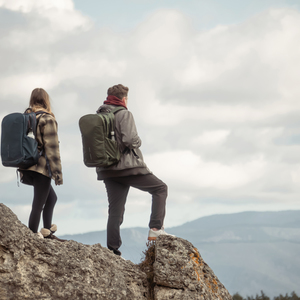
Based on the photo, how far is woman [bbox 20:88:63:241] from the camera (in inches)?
281

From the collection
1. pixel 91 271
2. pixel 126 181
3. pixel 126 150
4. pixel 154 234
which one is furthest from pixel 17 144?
pixel 154 234

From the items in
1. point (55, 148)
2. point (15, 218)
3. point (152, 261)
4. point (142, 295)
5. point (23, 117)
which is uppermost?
point (23, 117)

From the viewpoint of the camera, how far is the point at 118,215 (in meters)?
7.55


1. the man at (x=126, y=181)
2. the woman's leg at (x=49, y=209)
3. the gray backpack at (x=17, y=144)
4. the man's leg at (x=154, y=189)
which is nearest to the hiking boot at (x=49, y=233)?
the woman's leg at (x=49, y=209)

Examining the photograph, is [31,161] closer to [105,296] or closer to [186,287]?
[105,296]

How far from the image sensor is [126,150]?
746 centimetres

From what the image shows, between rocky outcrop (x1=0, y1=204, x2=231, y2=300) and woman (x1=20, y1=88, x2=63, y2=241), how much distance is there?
0.76m

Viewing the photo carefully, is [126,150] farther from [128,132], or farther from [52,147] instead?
[52,147]

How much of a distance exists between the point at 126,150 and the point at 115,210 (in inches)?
46.0

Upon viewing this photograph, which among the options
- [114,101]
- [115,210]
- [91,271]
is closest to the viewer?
[91,271]

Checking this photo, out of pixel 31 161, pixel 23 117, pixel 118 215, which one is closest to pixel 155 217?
pixel 118 215

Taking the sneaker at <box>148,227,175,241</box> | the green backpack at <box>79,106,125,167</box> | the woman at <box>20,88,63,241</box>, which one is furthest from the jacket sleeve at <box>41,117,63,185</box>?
the sneaker at <box>148,227,175,241</box>

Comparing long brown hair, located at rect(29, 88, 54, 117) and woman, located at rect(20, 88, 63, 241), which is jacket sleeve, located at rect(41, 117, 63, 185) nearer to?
woman, located at rect(20, 88, 63, 241)

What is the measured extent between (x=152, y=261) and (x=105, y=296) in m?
1.27
